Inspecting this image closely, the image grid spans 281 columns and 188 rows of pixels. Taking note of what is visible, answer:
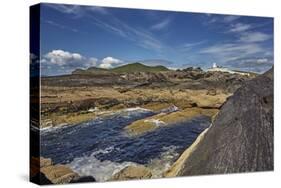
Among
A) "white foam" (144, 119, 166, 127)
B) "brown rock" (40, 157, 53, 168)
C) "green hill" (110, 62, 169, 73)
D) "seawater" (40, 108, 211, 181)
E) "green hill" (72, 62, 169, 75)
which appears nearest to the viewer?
"brown rock" (40, 157, 53, 168)

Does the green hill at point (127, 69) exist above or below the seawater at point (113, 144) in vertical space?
above

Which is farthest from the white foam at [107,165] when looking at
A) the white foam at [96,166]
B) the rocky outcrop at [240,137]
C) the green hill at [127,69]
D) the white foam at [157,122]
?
the green hill at [127,69]

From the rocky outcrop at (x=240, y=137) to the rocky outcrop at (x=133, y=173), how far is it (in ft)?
1.44

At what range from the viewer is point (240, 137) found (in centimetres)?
780

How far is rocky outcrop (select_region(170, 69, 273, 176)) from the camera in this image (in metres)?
7.55

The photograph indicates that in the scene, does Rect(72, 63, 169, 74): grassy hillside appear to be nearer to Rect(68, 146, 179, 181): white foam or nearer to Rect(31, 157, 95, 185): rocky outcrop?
Rect(68, 146, 179, 181): white foam

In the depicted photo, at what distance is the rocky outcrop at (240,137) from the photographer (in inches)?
297

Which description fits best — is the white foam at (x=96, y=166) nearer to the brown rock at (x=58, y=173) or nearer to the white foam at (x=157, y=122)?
the brown rock at (x=58, y=173)

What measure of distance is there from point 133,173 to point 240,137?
1.71 metres

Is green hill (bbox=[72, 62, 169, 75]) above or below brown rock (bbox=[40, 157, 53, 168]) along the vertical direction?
above

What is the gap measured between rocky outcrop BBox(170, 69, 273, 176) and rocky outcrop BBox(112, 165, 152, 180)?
1.44ft

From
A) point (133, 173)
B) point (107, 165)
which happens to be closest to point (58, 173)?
point (107, 165)

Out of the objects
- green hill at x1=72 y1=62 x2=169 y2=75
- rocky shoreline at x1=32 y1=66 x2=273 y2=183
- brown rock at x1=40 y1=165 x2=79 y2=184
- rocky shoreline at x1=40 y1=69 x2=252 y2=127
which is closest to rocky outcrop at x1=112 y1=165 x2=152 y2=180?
rocky shoreline at x1=32 y1=66 x2=273 y2=183

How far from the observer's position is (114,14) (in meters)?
7.17
